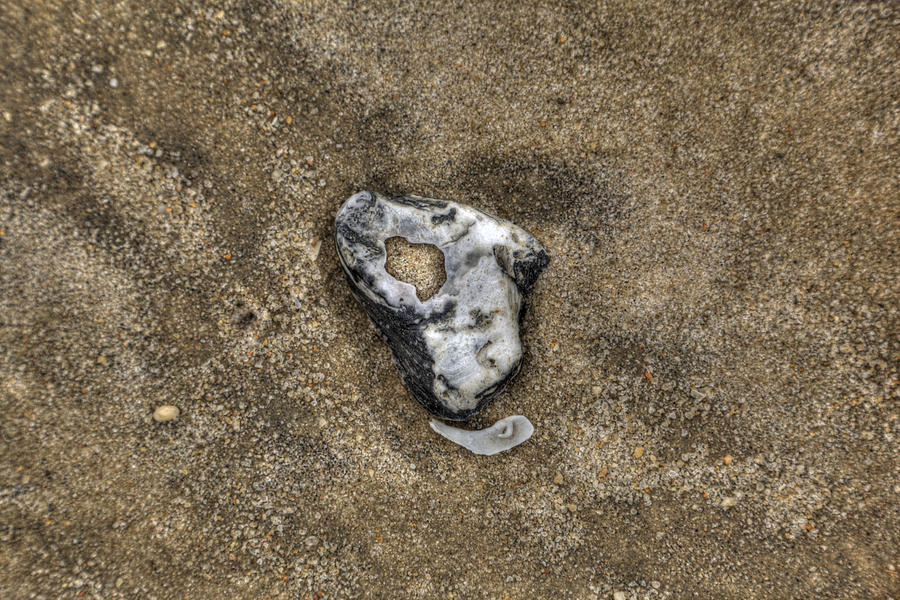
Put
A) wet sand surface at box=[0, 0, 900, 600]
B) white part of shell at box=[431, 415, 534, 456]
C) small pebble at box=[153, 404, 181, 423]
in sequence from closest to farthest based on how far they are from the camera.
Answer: wet sand surface at box=[0, 0, 900, 600] < small pebble at box=[153, 404, 181, 423] < white part of shell at box=[431, 415, 534, 456]

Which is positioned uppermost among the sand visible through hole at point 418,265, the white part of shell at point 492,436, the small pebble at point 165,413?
the sand visible through hole at point 418,265

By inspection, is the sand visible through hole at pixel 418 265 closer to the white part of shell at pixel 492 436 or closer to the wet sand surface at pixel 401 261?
the wet sand surface at pixel 401 261

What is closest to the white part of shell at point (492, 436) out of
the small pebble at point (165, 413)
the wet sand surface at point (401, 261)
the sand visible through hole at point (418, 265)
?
the wet sand surface at point (401, 261)

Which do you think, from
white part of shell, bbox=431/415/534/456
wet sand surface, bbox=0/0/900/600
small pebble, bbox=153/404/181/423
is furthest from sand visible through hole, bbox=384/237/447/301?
small pebble, bbox=153/404/181/423

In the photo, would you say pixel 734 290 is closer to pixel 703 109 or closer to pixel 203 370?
pixel 703 109

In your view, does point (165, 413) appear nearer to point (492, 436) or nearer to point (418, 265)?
point (418, 265)

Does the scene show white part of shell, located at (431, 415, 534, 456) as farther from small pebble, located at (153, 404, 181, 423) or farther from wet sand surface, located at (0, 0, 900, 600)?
small pebble, located at (153, 404, 181, 423)

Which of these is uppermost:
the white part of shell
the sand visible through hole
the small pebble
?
the sand visible through hole
